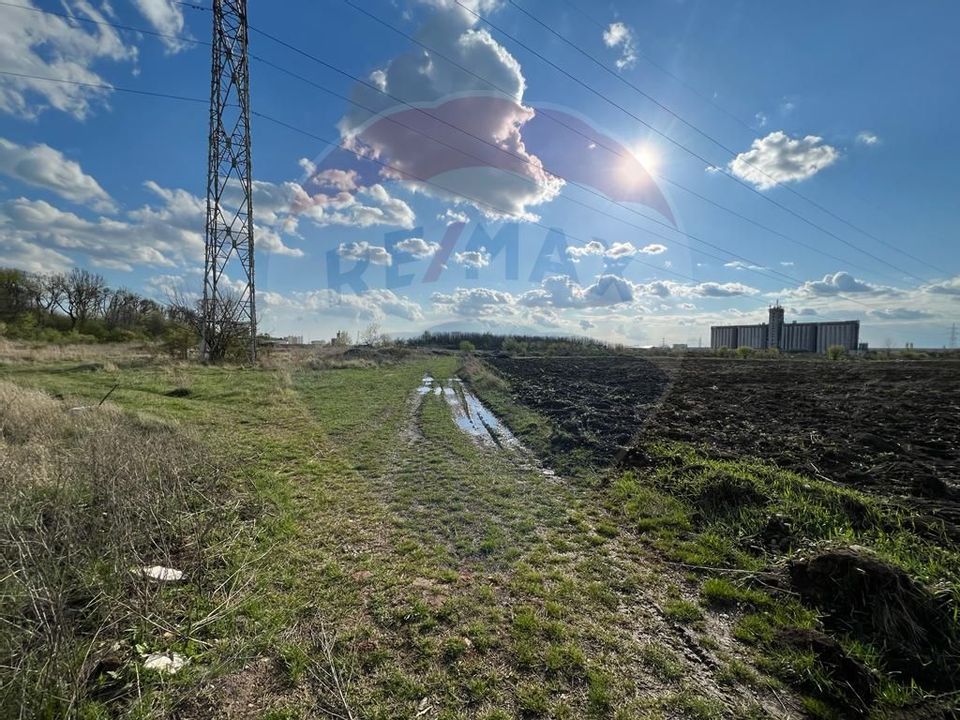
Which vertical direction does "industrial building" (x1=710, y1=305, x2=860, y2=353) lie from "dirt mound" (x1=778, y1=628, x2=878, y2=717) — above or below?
above

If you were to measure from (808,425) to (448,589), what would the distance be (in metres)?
10.7

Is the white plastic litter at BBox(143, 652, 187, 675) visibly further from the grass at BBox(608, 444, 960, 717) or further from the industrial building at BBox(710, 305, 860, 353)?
the industrial building at BBox(710, 305, 860, 353)

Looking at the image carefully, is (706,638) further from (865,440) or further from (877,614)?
(865,440)

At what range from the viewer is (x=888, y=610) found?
3145 mm

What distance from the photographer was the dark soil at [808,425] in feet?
20.8

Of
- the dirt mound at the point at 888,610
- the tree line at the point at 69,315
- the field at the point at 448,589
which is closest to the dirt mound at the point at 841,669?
the field at the point at 448,589

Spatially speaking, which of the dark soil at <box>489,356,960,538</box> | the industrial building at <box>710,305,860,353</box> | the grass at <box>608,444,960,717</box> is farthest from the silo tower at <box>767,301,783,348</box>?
the grass at <box>608,444,960,717</box>

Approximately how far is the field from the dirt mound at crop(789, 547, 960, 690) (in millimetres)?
17

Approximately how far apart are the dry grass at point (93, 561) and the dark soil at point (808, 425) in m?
6.79

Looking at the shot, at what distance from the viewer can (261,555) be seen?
13.9 feet

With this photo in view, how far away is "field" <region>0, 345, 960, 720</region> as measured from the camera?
8.57 ft

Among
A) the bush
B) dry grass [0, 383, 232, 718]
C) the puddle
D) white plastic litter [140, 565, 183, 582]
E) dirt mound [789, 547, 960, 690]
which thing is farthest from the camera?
the bush

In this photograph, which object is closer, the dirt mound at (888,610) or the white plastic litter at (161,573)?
the dirt mound at (888,610)

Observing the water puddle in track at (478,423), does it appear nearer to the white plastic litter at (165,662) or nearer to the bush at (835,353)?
the white plastic litter at (165,662)
